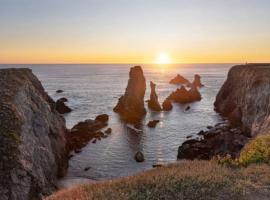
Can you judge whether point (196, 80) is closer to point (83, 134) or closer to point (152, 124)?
point (152, 124)

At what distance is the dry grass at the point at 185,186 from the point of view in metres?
14.6

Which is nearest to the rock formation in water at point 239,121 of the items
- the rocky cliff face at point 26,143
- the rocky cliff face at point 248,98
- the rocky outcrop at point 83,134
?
the rocky cliff face at point 248,98

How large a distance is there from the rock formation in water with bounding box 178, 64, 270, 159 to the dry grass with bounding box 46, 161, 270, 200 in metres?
21.6

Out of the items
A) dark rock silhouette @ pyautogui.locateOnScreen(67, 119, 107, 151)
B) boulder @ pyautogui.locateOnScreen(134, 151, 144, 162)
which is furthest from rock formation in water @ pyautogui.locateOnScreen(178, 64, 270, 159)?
dark rock silhouette @ pyautogui.locateOnScreen(67, 119, 107, 151)

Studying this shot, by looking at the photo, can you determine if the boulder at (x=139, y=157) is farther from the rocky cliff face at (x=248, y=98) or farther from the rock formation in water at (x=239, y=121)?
the rocky cliff face at (x=248, y=98)

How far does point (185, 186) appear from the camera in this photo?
1537 centimetres

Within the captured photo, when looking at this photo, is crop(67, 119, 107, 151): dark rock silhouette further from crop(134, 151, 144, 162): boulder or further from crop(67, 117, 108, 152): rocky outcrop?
crop(134, 151, 144, 162): boulder

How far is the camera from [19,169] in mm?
32188

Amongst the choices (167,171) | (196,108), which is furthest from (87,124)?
(167,171)

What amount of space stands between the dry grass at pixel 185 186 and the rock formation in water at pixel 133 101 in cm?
6868

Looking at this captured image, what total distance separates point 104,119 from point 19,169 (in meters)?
50.5

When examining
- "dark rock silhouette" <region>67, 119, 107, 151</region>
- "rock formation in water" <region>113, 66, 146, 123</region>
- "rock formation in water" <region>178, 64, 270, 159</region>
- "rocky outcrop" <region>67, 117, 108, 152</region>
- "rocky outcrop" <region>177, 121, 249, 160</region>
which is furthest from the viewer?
"rock formation in water" <region>113, 66, 146, 123</region>

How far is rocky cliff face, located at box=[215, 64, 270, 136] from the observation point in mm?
54153

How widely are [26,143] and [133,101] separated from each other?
60.8 metres
